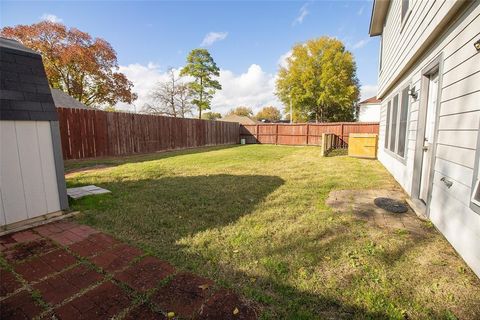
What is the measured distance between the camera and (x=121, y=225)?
113 inches

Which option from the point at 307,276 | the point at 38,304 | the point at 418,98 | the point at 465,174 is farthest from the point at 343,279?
the point at 418,98

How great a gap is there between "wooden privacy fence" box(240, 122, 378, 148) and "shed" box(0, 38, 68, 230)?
13849 mm

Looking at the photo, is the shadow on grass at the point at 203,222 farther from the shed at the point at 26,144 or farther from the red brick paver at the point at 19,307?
the red brick paver at the point at 19,307

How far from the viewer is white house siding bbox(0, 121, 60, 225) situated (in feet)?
8.43

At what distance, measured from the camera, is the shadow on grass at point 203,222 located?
157cm

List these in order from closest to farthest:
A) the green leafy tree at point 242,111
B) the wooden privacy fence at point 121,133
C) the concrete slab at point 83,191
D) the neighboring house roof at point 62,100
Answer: the concrete slab at point 83,191, the wooden privacy fence at point 121,133, the neighboring house roof at point 62,100, the green leafy tree at point 242,111

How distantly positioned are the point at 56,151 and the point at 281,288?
10.8 ft

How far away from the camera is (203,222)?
2994mm

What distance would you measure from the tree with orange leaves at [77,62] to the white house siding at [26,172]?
2286 centimetres

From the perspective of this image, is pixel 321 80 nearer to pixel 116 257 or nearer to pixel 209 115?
pixel 209 115

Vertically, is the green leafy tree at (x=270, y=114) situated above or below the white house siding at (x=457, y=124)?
above

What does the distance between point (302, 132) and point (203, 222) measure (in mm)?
14075

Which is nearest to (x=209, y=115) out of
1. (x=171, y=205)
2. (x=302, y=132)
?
(x=302, y=132)

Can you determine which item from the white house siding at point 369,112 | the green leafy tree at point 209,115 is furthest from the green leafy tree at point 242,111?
the white house siding at point 369,112
